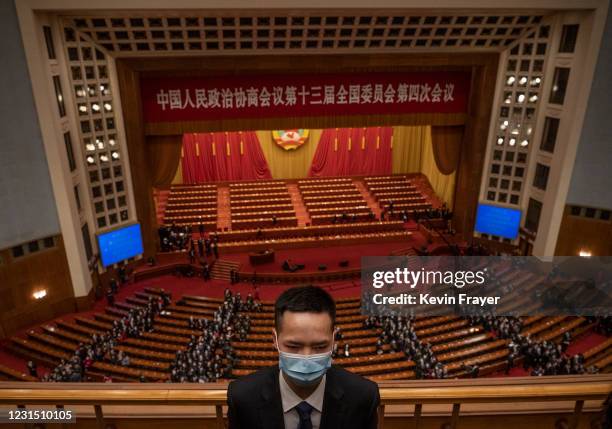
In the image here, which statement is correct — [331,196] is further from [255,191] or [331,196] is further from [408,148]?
[408,148]

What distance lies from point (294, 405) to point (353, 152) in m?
25.0

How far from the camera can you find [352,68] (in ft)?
50.0

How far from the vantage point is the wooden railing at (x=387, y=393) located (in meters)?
1.71

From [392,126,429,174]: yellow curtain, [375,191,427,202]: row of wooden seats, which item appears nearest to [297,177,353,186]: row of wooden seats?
[375,191,427,202]: row of wooden seats

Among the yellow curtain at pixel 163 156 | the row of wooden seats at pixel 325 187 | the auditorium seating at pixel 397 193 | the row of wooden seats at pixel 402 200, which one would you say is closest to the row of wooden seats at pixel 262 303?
the yellow curtain at pixel 163 156

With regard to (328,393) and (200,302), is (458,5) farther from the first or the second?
(328,393)

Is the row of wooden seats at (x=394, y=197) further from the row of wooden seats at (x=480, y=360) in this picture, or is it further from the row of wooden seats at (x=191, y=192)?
the row of wooden seats at (x=480, y=360)

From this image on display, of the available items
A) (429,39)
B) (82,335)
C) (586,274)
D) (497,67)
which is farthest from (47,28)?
(586,274)

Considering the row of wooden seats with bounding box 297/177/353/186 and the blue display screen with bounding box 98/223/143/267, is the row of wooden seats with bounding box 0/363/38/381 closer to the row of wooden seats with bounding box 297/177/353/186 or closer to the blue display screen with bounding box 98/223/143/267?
the blue display screen with bounding box 98/223/143/267

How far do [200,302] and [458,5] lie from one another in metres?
11.4

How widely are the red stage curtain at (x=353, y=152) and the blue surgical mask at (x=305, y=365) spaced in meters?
24.7

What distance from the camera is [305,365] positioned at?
162 cm

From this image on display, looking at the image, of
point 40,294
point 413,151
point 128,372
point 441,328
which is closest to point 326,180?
point 413,151

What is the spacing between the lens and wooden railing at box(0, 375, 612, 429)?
1.71 m
